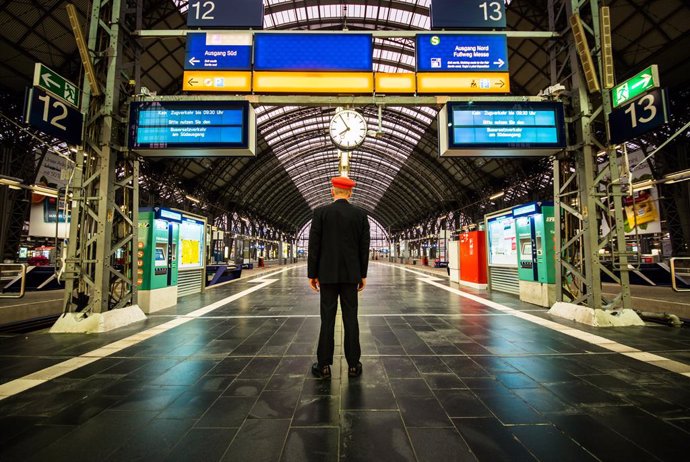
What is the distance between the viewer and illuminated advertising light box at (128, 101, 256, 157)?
5.38m

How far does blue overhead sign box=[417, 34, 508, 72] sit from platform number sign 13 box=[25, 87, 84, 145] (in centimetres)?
611

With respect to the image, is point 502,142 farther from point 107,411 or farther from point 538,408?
point 107,411

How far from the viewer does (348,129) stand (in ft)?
24.0

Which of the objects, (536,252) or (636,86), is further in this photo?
(536,252)

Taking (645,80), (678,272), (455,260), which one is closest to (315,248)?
(645,80)

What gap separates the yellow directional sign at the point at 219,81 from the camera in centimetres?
552

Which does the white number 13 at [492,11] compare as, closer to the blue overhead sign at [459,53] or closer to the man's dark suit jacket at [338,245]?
the blue overhead sign at [459,53]

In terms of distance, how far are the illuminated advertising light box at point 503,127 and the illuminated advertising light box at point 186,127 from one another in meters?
3.94

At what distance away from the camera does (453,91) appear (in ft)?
18.4

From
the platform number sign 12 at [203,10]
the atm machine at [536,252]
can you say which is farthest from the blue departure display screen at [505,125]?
the platform number sign 12 at [203,10]

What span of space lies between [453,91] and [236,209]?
3027cm

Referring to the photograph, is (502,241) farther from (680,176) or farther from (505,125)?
(505,125)

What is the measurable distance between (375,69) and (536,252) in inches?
Result: 816

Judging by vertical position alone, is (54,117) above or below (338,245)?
above
